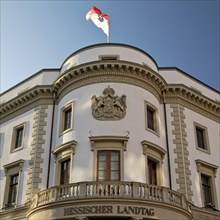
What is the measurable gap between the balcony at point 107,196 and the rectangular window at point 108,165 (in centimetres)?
193

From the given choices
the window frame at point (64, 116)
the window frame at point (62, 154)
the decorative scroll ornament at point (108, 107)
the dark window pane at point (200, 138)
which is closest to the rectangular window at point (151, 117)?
the decorative scroll ornament at point (108, 107)

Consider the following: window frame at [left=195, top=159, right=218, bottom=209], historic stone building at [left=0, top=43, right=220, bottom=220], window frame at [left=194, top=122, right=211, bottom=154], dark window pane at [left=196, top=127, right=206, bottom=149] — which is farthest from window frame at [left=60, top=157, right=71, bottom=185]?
dark window pane at [left=196, top=127, right=206, bottom=149]

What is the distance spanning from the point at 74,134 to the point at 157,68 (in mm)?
10429

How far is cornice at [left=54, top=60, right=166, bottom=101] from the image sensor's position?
2789 centimetres

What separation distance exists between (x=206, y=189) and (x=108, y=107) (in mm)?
10346

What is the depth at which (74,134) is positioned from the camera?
87.2 ft

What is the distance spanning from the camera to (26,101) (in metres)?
32.2

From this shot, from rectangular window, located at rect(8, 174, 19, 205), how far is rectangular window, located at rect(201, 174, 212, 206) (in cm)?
1462

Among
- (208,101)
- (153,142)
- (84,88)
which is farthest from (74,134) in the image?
(208,101)

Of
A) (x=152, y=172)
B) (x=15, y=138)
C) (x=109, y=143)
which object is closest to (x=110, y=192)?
(x=109, y=143)

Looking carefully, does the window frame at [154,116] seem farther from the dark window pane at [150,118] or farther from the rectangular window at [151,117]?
the dark window pane at [150,118]

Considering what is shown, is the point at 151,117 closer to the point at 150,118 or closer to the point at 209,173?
the point at 150,118

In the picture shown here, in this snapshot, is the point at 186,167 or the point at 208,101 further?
the point at 208,101

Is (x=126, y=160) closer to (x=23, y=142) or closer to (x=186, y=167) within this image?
(x=186, y=167)
